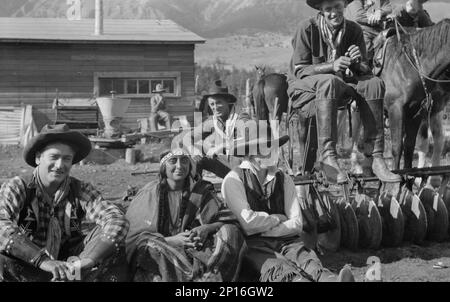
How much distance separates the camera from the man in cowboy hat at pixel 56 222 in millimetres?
3756

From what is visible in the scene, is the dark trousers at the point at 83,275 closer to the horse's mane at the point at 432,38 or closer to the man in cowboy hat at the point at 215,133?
the man in cowboy hat at the point at 215,133

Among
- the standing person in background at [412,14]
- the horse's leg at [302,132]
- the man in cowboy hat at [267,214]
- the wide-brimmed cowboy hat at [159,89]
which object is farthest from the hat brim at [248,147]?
the wide-brimmed cowboy hat at [159,89]

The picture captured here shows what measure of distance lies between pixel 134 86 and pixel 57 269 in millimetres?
16130

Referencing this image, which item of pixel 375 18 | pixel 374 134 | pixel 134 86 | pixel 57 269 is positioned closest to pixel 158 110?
pixel 134 86

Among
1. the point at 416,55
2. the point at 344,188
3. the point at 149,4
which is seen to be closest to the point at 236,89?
the point at 416,55

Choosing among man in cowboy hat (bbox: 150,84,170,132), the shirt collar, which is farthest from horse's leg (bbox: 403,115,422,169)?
man in cowboy hat (bbox: 150,84,170,132)

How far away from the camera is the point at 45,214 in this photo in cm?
405

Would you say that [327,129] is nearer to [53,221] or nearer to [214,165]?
[214,165]

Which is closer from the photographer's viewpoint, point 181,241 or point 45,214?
point 45,214

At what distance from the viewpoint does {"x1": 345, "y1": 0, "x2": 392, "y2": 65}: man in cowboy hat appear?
9.27m

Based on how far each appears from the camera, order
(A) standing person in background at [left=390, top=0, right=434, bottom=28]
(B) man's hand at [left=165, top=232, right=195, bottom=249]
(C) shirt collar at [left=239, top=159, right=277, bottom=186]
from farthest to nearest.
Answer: (A) standing person in background at [left=390, top=0, right=434, bottom=28] → (C) shirt collar at [left=239, top=159, right=277, bottom=186] → (B) man's hand at [left=165, top=232, right=195, bottom=249]

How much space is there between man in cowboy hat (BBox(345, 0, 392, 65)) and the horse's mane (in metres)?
0.73

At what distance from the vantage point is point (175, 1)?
19000cm

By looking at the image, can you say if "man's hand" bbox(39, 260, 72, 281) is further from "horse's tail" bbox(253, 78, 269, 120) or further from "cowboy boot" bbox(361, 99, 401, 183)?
"horse's tail" bbox(253, 78, 269, 120)
